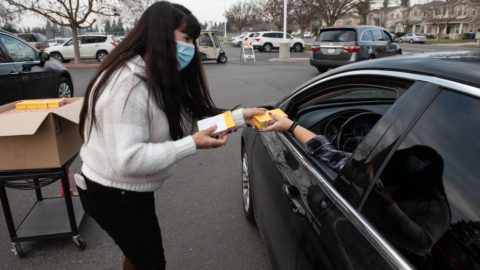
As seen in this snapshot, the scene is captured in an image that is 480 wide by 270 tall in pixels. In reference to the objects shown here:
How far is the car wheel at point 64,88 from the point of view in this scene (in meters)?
8.07

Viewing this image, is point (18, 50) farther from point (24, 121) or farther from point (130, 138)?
point (130, 138)

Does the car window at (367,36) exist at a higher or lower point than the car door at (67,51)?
higher

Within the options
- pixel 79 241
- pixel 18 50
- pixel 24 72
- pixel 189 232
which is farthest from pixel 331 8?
pixel 79 241

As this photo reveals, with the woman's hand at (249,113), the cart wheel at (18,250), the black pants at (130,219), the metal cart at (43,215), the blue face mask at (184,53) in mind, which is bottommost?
the cart wheel at (18,250)

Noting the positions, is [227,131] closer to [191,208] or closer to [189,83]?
[189,83]

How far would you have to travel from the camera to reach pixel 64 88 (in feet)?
27.6

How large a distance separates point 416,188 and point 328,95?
1098 millimetres

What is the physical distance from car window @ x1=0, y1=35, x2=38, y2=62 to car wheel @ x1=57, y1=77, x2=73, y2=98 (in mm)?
918

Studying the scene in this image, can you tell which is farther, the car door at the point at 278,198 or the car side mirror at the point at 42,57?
the car side mirror at the point at 42,57

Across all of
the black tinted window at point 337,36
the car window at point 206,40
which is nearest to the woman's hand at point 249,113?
the black tinted window at point 337,36

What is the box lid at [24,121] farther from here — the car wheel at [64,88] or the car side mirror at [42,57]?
the car wheel at [64,88]

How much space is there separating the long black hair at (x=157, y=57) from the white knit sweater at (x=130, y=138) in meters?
0.03

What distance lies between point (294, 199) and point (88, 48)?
906 inches

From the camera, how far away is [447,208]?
117 cm
